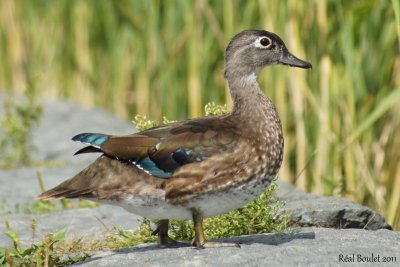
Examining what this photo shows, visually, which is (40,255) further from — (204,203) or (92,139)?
(204,203)

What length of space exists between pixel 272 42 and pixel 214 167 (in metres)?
1.18

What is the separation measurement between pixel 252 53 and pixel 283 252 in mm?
1534

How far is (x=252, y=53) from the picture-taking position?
589 centimetres

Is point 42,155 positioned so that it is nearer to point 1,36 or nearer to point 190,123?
point 1,36

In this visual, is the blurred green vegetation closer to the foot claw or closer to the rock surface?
the rock surface

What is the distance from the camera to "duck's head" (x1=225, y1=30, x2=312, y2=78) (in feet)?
19.2

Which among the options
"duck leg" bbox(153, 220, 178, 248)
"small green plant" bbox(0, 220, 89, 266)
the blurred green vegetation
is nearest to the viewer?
"small green plant" bbox(0, 220, 89, 266)

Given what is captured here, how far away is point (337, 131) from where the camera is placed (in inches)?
319

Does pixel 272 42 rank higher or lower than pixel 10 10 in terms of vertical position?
lower

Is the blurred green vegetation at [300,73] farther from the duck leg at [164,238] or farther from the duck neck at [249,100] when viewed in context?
the duck leg at [164,238]

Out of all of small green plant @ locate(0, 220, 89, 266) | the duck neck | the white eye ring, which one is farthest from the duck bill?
small green plant @ locate(0, 220, 89, 266)

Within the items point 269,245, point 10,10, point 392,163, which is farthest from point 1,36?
point 269,245

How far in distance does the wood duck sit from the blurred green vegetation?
132 cm

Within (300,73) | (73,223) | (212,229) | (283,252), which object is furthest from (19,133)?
(283,252)
